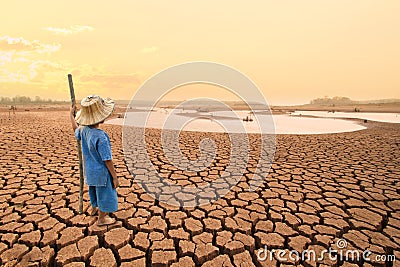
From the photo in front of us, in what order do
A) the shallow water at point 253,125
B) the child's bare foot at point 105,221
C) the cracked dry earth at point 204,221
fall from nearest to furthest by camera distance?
the cracked dry earth at point 204,221 < the child's bare foot at point 105,221 < the shallow water at point 253,125

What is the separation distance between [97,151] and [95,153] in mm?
41

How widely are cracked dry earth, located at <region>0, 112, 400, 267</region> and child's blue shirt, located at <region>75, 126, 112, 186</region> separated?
0.64 m

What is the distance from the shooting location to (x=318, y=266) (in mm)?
1783

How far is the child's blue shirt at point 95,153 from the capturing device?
1.92 meters

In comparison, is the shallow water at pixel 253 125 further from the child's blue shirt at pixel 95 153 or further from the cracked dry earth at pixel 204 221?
the child's blue shirt at pixel 95 153

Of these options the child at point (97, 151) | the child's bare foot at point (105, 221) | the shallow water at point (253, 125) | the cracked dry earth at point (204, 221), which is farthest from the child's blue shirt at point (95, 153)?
the shallow water at point (253, 125)

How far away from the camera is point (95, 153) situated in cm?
199

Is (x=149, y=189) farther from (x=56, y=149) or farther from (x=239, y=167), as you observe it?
(x=56, y=149)

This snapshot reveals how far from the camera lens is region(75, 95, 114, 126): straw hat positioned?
75.5 inches

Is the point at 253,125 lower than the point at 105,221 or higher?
higher

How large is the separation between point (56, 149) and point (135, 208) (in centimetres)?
430

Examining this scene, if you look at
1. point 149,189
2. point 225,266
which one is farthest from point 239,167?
point 225,266

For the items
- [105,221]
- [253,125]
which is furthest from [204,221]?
[253,125]

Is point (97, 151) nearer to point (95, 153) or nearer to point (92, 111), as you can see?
point (95, 153)
